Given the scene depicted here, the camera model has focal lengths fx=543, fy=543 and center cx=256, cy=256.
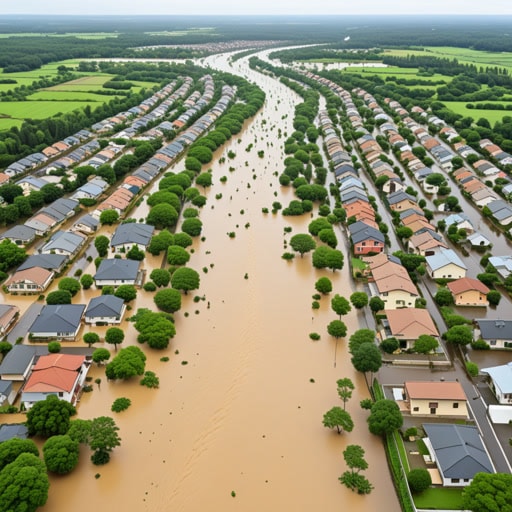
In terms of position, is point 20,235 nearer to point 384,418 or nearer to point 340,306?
point 340,306

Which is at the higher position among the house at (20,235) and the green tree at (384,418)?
the green tree at (384,418)

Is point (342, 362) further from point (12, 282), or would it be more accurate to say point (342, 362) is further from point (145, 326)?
point (12, 282)

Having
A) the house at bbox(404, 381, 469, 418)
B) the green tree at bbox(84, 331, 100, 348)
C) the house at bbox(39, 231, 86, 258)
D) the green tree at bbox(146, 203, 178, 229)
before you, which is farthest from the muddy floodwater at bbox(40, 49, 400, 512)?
the house at bbox(39, 231, 86, 258)

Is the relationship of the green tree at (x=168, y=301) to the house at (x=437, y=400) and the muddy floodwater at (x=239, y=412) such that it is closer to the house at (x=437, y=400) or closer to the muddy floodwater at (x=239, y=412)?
the muddy floodwater at (x=239, y=412)

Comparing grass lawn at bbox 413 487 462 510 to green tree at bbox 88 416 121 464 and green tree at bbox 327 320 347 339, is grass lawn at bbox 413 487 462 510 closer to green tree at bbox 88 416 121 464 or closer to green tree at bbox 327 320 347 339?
green tree at bbox 327 320 347 339

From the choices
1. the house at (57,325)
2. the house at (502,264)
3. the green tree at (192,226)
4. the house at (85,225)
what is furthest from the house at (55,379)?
the house at (502,264)

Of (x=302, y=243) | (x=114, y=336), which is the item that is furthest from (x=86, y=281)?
(x=302, y=243)

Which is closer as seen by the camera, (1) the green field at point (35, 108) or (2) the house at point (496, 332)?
(2) the house at point (496, 332)

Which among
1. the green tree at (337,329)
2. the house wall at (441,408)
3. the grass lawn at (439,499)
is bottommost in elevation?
the green tree at (337,329)
